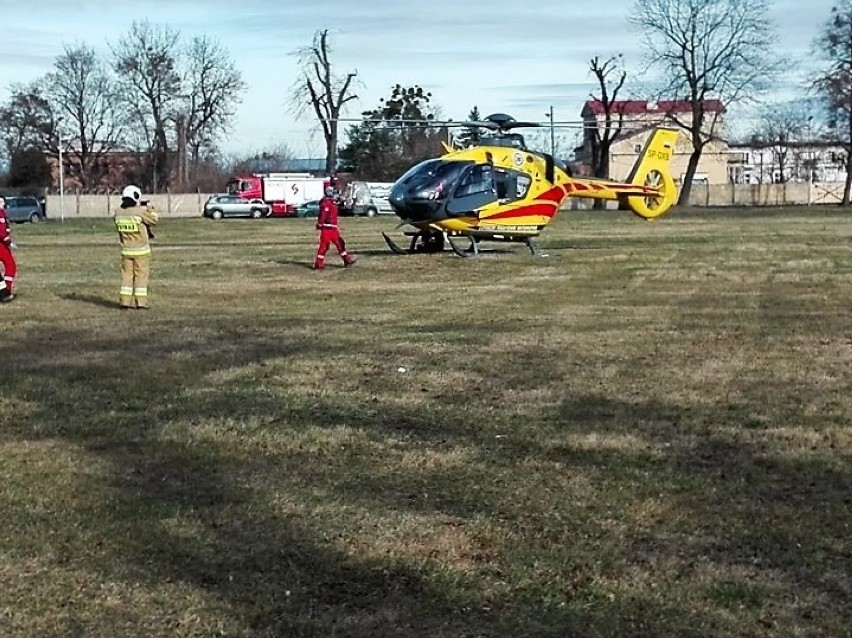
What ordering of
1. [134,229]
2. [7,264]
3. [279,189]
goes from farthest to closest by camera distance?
1. [279,189]
2. [7,264]
3. [134,229]

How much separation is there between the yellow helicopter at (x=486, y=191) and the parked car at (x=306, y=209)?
158 feet

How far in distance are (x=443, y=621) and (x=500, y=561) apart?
803mm

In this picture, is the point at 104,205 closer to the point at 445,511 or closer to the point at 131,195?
the point at 131,195

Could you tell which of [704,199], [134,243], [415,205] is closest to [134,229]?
[134,243]

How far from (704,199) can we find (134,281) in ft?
254

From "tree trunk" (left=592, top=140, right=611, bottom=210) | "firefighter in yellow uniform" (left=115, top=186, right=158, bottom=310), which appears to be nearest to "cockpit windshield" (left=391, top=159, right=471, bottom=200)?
"firefighter in yellow uniform" (left=115, top=186, right=158, bottom=310)

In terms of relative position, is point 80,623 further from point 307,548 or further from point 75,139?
point 75,139

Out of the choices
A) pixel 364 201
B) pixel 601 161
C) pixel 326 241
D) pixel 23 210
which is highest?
pixel 601 161

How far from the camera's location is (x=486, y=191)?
2516cm

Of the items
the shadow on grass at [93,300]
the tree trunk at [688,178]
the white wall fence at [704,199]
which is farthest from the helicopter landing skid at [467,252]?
the white wall fence at [704,199]

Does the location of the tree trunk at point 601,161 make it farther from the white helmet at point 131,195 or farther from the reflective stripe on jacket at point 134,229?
the reflective stripe on jacket at point 134,229

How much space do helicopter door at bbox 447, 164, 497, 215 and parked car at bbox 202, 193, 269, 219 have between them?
46471mm

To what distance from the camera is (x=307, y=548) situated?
5.81 meters

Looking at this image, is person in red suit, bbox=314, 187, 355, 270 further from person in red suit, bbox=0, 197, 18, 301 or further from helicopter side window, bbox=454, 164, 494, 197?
person in red suit, bbox=0, 197, 18, 301
